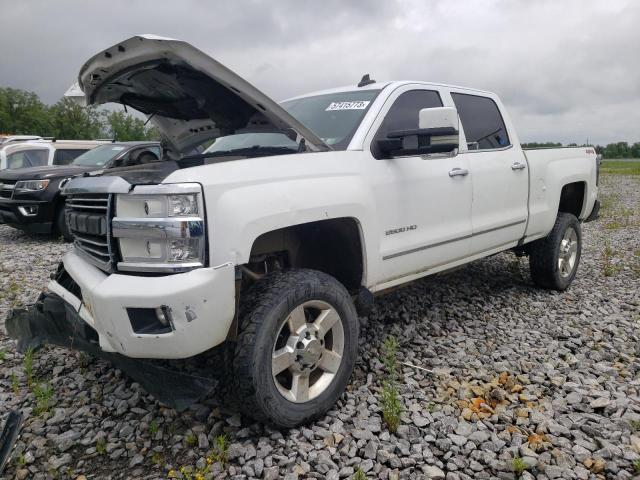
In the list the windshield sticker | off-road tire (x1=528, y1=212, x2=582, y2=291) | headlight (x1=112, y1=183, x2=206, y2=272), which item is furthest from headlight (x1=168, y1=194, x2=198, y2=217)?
off-road tire (x1=528, y1=212, x2=582, y2=291)

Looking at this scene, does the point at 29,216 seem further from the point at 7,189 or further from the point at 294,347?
the point at 294,347

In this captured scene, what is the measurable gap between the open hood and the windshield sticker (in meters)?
0.63

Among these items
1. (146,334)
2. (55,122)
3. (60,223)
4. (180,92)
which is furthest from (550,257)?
(55,122)

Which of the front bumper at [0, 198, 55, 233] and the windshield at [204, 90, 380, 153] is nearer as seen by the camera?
the windshield at [204, 90, 380, 153]

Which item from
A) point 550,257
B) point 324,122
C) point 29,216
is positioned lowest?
point 550,257

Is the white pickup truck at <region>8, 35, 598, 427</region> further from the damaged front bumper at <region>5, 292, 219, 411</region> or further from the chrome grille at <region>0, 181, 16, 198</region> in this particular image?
the chrome grille at <region>0, 181, 16, 198</region>

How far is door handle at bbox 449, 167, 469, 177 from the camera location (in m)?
3.66

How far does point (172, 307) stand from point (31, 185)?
277 inches

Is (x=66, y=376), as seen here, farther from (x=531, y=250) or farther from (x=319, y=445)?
(x=531, y=250)

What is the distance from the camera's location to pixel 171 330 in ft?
7.31

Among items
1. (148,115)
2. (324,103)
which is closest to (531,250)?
(324,103)

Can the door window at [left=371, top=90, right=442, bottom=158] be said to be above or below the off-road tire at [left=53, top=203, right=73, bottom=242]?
above

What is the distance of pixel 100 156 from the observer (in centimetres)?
916

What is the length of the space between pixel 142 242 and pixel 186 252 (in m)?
0.23
